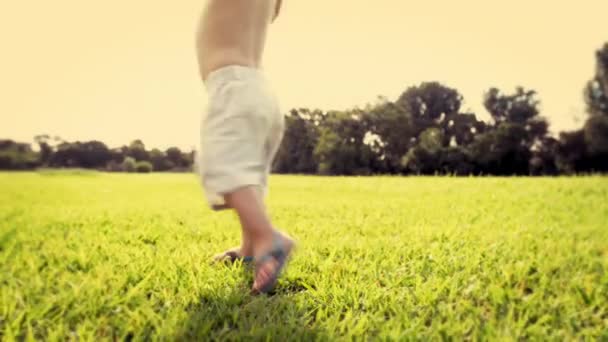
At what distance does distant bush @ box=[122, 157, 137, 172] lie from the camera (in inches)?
1352

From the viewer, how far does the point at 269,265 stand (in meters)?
1.49

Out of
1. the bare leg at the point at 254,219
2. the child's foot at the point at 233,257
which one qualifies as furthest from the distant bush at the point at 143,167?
the bare leg at the point at 254,219

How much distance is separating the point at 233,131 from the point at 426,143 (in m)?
40.3

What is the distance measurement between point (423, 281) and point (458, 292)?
15cm

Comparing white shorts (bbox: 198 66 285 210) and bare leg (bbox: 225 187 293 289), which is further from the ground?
white shorts (bbox: 198 66 285 210)

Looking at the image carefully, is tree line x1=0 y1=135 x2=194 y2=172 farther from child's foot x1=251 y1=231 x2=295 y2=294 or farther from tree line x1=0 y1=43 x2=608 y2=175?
child's foot x1=251 y1=231 x2=295 y2=294

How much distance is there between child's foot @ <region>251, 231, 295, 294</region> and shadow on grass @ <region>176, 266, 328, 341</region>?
0.13 ft

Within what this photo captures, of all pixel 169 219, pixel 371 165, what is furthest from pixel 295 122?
pixel 169 219

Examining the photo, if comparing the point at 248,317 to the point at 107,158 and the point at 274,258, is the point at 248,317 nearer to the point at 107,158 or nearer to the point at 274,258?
the point at 274,258

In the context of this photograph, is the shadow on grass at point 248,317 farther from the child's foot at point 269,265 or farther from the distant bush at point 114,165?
the distant bush at point 114,165

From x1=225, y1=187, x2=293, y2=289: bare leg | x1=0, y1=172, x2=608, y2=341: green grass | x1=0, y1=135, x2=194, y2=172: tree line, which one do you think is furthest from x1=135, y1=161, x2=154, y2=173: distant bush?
x1=225, y1=187, x2=293, y2=289: bare leg

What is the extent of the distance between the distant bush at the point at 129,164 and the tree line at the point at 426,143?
0.28ft

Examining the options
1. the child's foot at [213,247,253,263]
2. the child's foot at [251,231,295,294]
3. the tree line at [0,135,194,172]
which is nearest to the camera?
the child's foot at [251,231,295,294]

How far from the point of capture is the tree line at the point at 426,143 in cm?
3468
